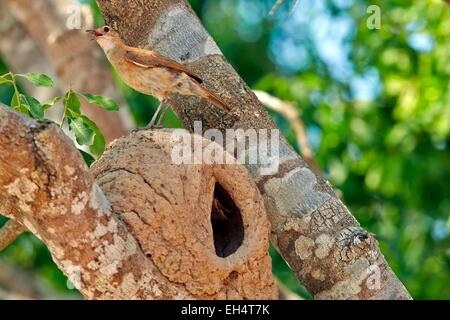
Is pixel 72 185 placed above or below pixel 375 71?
above

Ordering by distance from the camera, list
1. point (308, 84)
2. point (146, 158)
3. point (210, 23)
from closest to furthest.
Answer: point (146, 158)
point (308, 84)
point (210, 23)

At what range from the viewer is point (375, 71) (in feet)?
37.2

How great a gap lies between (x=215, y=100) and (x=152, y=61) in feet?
1.55

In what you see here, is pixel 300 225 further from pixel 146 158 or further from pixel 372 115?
pixel 372 115

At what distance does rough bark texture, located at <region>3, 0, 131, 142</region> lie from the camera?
33.7 ft

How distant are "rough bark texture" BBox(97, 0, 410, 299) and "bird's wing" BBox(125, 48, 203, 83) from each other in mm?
107

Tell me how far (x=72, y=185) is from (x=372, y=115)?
702 centimetres

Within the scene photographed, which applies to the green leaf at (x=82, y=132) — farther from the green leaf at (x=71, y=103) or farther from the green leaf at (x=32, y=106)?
the green leaf at (x=32, y=106)

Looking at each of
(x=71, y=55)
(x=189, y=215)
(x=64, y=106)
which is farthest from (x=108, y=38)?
(x=71, y=55)

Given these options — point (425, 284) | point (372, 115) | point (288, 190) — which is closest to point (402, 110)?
point (372, 115)

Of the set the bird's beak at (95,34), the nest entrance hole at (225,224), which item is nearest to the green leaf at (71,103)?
the bird's beak at (95,34)

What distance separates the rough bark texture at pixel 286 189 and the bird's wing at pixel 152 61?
11 centimetres

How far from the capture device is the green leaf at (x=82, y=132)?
550cm

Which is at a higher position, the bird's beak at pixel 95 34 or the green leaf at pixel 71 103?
the bird's beak at pixel 95 34
